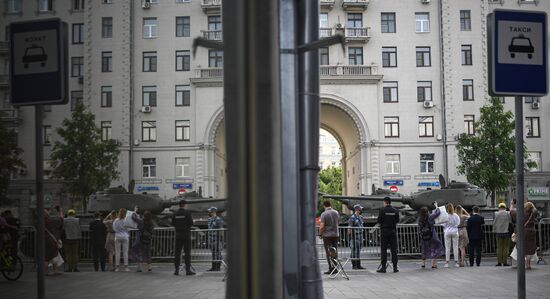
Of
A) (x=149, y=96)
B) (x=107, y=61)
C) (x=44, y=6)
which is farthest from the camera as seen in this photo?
(x=149, y=96)

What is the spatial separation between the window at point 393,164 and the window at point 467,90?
5322 millimetres

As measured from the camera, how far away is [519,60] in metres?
4.31

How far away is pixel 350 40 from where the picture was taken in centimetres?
3891

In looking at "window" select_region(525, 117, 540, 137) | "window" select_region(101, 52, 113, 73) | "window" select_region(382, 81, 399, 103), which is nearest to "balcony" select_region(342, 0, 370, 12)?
"window" select_region(382, 81, 399, 103)

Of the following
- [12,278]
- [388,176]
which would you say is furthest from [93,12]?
[12,278]

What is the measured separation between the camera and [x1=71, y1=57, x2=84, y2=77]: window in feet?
108

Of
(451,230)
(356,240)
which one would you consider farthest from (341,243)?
(451,230)

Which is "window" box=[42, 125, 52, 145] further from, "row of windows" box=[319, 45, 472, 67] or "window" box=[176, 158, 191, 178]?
"row of windows" box=[319, 45, 472, 67]

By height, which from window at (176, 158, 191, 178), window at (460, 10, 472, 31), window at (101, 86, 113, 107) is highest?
window at (460, 10, 472, 31)

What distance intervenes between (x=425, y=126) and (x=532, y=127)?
19.9 feet

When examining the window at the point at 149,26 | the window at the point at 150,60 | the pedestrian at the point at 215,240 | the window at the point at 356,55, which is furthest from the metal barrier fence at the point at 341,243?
the window at the point at 356,55

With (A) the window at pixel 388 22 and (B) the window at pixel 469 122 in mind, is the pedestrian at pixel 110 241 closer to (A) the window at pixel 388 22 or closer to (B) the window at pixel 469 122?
(A) the window at pixel 388 22

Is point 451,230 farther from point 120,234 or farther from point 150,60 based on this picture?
point 150,60

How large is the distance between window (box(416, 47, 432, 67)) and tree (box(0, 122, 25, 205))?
36318mm
